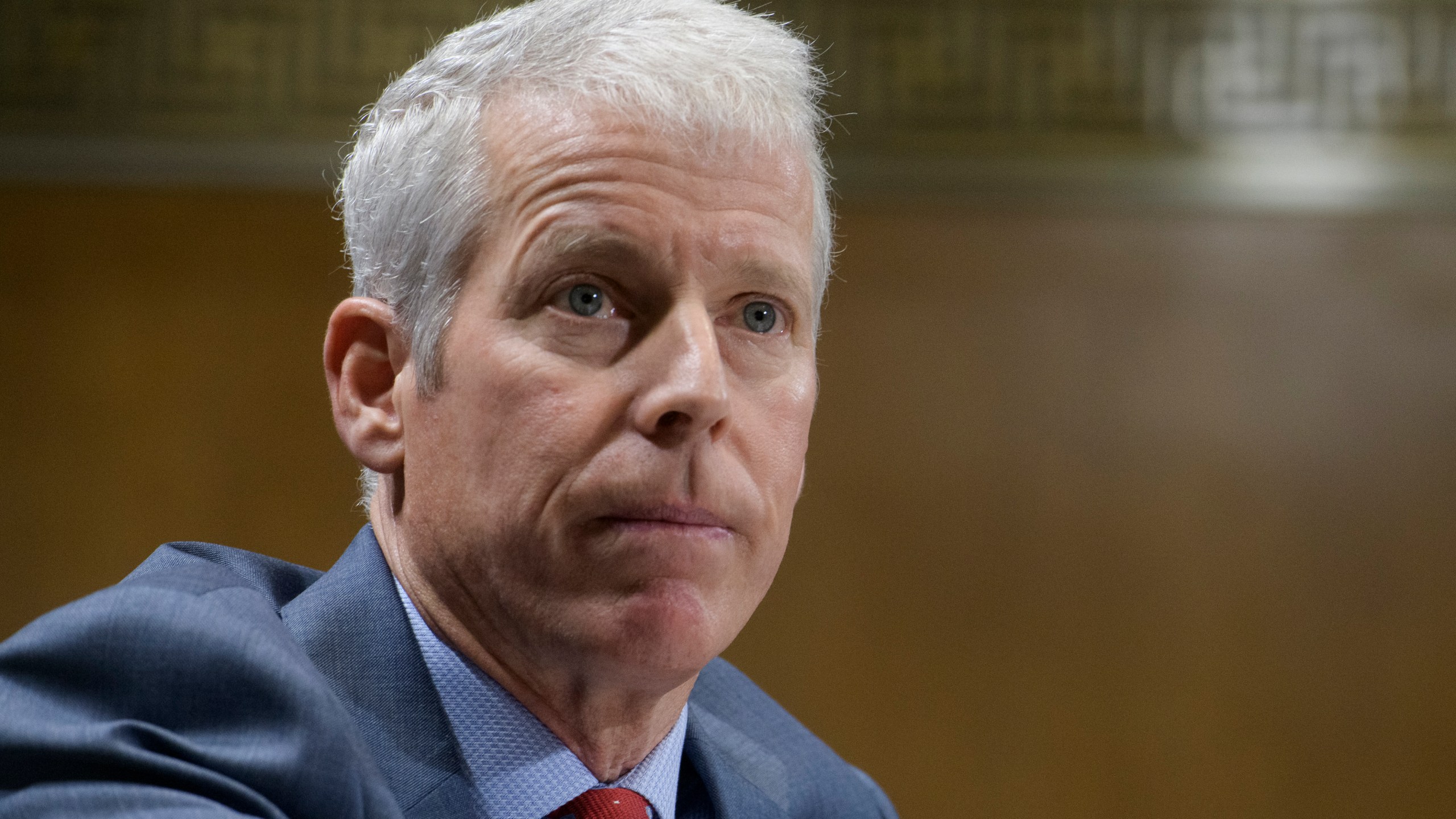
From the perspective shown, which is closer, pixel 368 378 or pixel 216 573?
pixel 216 573

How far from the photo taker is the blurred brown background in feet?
10.4

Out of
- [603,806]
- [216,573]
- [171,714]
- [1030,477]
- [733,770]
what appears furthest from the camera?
[1030,477]

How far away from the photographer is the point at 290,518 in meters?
3.17

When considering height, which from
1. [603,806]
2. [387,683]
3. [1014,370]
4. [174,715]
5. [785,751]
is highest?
[174,715]

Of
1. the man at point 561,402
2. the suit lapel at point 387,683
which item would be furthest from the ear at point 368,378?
the suit lapel at point 387,683

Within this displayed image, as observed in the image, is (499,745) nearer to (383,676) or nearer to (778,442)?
(383,676)

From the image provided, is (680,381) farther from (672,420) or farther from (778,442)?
(778,442)

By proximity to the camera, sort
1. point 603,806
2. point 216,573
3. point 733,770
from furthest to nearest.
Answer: point 733,770 < point 603,806 < point 216,573

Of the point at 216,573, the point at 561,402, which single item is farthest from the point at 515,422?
the point at 216,573

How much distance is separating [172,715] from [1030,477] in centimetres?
261

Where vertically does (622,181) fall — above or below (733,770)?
above

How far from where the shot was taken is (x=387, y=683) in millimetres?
1086

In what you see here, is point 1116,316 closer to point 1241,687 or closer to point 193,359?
point 1241,687

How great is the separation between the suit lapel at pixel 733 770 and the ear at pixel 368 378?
0.43m
